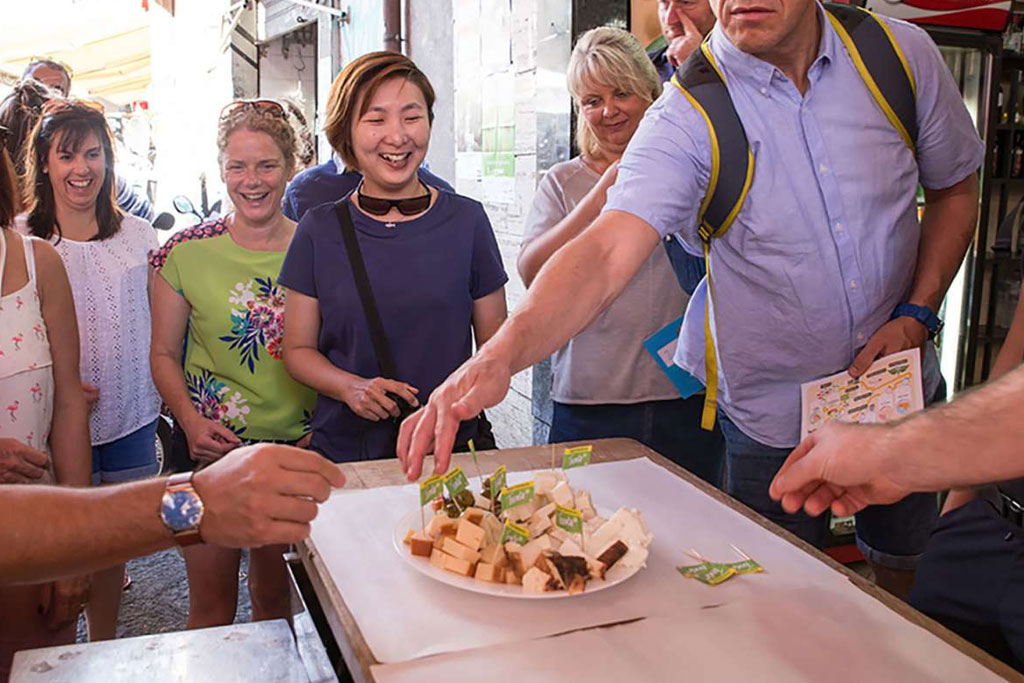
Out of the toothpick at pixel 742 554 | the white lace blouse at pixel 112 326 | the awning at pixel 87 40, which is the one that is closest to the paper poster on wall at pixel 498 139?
the white lace blouse at pixel 112 326

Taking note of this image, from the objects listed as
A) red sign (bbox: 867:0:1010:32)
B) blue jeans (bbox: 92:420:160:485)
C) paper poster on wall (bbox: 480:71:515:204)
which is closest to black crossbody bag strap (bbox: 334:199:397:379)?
blue jeans (bbox: 92:420:160:485)

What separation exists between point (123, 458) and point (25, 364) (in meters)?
0.86

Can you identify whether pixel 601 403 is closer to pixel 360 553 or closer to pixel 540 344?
pixel 540 344

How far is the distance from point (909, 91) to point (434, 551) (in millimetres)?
1423

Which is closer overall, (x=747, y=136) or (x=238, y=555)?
(x=747, y=136)

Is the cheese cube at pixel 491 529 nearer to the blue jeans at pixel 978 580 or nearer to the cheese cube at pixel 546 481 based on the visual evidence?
the cheese cube at pixel 546 481

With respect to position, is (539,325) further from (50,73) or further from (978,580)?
(50,73)

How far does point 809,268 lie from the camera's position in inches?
78.3

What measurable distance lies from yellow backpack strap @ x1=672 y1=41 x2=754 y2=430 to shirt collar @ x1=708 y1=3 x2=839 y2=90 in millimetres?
28

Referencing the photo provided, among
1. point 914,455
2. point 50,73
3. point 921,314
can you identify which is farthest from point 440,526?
point 50,73

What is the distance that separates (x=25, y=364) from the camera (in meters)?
2.22

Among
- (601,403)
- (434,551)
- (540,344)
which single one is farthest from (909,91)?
(434,551)

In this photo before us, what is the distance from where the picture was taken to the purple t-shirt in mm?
2406

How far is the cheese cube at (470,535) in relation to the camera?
146cm
